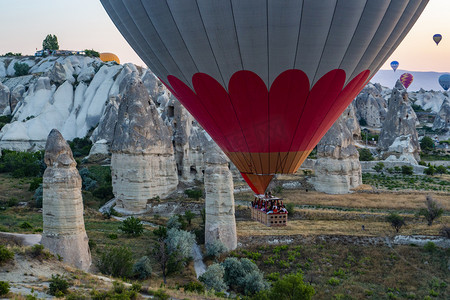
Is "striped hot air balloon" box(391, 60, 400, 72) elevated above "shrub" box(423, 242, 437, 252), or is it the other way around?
"striped hot air balloon" box(391, 60, 400, 72)

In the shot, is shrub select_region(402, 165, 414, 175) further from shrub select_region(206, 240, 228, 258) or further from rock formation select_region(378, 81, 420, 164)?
shrub select_region(206, 240, 228, 258)

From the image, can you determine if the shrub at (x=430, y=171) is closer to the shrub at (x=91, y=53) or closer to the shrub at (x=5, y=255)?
the shrub at (x=5, y=255)

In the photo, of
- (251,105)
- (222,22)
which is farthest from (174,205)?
(222,22)

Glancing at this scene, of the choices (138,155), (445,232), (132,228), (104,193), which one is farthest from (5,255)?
(104,193)

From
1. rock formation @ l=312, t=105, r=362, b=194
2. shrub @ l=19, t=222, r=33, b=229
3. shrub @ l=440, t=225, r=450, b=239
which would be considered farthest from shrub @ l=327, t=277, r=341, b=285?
rock formation @ l=312, t=105, r=362, b=194

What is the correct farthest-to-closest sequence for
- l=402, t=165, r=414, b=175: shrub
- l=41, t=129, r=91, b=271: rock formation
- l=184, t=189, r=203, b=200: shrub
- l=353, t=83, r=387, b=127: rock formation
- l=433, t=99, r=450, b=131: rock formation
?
l=353, t=83, r=387, b=127: rock formation
l=433, t=99, r=450, b=131: rock formation
l=402, t=165, r=414, b=175: shrub
l=184, t=189, r=203, b=200: shrub
l=41, t=129, r=91, b=271: rock formation

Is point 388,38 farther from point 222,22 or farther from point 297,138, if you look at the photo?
point 222,22

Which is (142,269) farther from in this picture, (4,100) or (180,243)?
(4,100)
